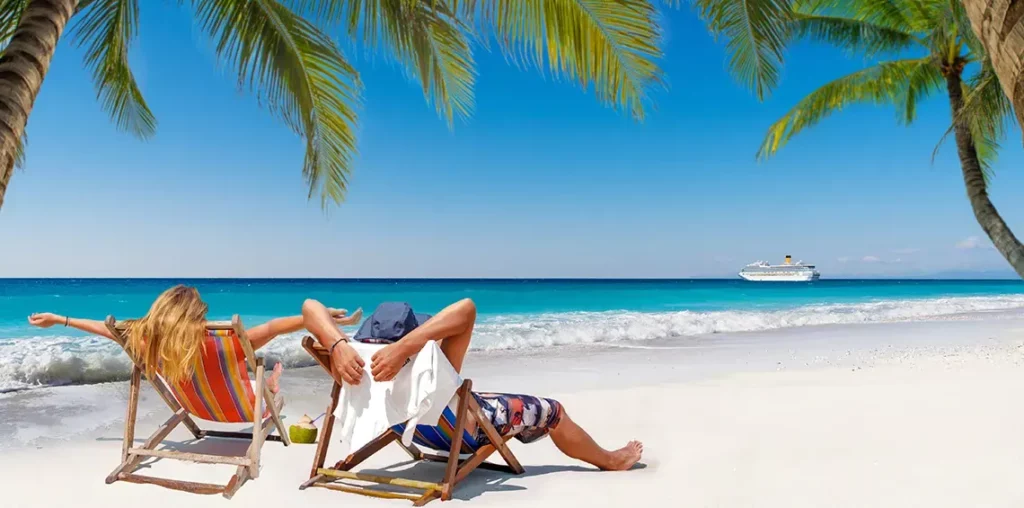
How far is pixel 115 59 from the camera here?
618 cm

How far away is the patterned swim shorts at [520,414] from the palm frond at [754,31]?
111 inches

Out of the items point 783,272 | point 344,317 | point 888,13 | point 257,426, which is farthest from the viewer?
point 783,272

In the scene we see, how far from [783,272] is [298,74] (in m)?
80.0

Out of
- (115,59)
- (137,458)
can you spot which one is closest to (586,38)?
(137,458)

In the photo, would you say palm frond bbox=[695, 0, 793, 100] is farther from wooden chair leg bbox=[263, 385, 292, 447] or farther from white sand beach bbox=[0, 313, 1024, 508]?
wooden chair leg bbox=[263, 385, 292, 447]

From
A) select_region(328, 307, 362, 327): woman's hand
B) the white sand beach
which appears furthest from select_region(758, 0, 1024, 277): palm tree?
select_region(328, 307, 362, 327): woman's hand

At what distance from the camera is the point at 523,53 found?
15.3 ft

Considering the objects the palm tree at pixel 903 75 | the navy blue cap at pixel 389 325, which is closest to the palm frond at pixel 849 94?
the palm tree at pixel 903 75

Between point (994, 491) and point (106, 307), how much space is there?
3597cm

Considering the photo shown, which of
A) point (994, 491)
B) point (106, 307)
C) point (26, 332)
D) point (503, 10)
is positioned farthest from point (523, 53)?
point (106, 307)

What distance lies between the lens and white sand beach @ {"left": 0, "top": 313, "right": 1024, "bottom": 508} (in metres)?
3.17

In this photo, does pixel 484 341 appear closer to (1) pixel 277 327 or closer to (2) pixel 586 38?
(2) pixel 586 38

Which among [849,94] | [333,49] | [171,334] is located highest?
[849,94]

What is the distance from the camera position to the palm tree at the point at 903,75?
307 inches
